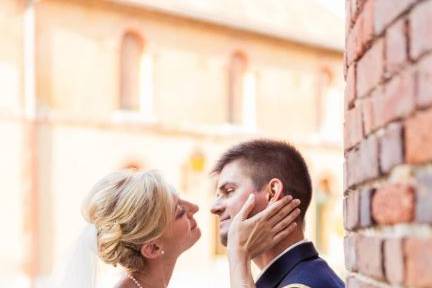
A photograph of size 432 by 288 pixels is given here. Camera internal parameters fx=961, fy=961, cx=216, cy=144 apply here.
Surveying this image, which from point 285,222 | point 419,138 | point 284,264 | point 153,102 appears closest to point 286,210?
point 285,222

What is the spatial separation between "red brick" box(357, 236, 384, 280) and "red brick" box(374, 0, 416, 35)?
341 millimetres

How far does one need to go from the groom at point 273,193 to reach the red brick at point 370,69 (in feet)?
3.30

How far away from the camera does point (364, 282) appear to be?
1698mm

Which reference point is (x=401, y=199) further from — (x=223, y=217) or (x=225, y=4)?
(x=225, y=4)

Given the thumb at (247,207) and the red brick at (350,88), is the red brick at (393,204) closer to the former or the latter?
the red brick at (350,88)

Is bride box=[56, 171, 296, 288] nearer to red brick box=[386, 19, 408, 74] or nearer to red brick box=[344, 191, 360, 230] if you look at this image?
red brick box=[344, 191, 360, 230]

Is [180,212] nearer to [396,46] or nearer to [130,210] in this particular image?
[130,210]

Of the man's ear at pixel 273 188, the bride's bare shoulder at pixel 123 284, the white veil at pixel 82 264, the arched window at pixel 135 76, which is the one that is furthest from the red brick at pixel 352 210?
the arched window at pixel 135 76

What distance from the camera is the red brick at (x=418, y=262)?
1.23 metres

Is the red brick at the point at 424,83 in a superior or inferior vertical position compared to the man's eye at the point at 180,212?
superior

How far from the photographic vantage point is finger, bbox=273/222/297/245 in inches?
108

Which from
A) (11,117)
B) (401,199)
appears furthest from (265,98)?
(401,199)

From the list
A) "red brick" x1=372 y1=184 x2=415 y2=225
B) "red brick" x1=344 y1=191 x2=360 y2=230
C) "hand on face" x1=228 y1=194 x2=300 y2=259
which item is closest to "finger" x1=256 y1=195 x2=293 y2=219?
"hand on face" x1=228 y1=194 x2=300 y2=259

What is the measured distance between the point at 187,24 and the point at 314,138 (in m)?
5.12
